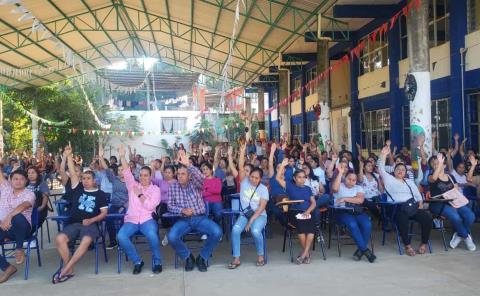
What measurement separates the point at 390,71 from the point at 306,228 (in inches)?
386

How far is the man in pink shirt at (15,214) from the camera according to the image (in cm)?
560

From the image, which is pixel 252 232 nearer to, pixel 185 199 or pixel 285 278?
pixel 285 278

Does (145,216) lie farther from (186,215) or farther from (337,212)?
(337,212)

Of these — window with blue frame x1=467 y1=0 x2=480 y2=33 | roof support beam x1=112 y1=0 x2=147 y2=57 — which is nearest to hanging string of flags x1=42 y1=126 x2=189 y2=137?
roof support beam x1=112 y1=0 x2=147 y2=57

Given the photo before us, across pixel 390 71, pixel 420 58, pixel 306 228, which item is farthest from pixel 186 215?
pixel 390 71

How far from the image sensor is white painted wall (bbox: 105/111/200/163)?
3094cm

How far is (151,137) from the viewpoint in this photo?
31.8 metres

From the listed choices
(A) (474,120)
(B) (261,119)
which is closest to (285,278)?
(A) (474,120)

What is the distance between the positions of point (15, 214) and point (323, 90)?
12.5 meters

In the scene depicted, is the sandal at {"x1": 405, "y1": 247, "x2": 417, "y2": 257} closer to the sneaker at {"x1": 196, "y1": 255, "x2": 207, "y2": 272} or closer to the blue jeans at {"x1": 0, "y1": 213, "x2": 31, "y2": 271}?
the sneaker at {"x1": 196, "y1": 255, "x2": 207, "y2": 272}

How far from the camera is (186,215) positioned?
5.86m

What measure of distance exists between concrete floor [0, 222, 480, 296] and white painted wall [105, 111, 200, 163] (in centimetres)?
2496

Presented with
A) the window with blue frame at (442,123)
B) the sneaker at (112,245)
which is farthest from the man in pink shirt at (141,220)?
the window with blue frame at (442,123)

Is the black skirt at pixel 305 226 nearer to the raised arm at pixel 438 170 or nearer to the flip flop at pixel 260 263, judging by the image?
the flip flop at pixel 260 263
